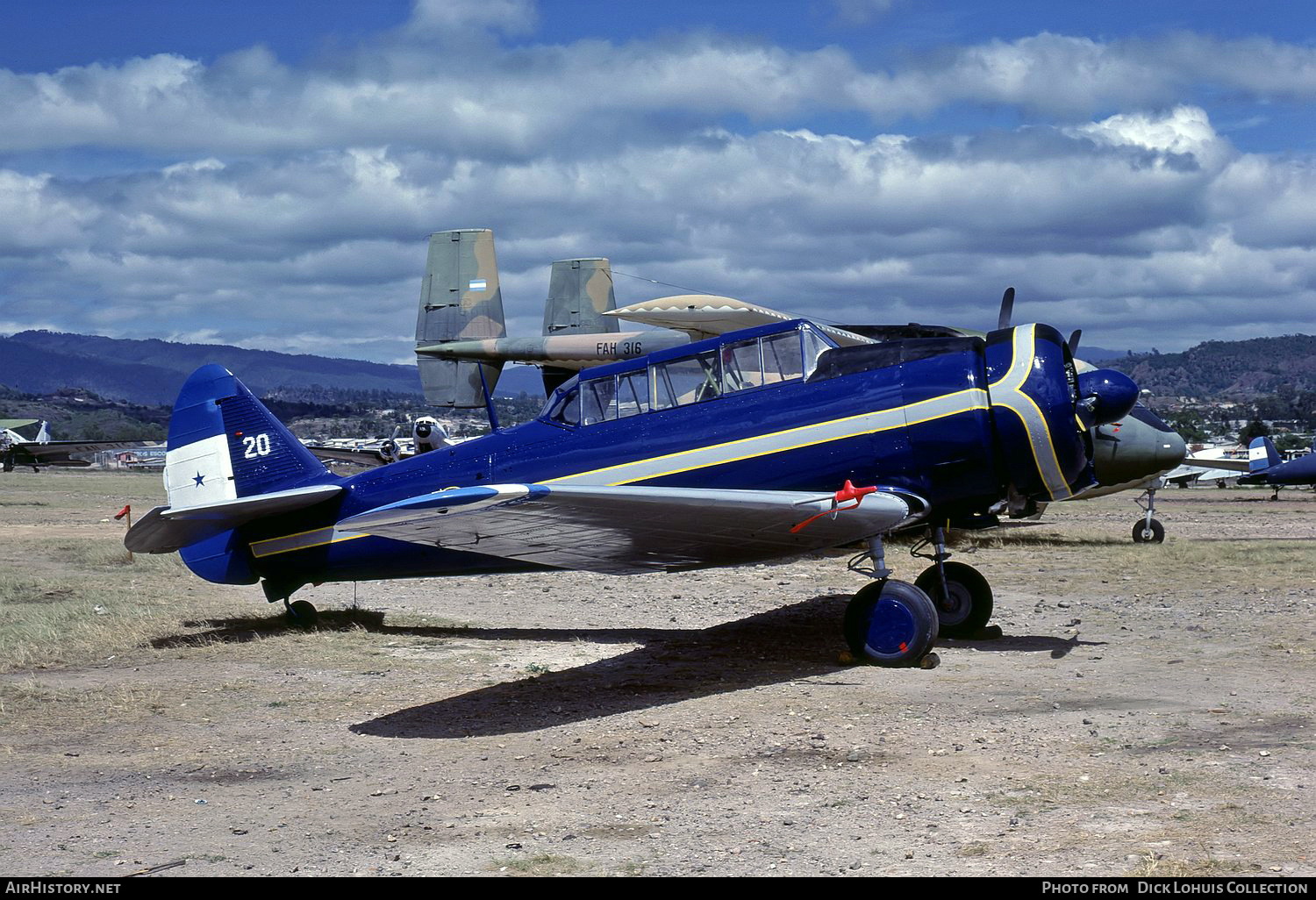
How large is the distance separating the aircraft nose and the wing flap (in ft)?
5.55

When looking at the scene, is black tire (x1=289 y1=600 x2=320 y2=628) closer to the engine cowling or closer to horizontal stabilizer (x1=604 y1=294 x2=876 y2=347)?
the engine cowling

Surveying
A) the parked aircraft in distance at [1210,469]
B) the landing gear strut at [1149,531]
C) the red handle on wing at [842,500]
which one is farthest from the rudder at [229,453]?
the parked aircraft in distance at [1210,469]

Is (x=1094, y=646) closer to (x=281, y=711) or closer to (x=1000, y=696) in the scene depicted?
(x=1000, y=696)

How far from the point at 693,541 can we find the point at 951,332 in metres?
7.22

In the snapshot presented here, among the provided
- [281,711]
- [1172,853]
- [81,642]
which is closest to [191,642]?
[81,642]

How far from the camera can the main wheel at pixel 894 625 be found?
867 cm

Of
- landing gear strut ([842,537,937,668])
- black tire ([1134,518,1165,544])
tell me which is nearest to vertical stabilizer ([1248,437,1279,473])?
black tire ([1134,518,1165,544])

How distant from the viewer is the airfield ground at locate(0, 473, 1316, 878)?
4836mm

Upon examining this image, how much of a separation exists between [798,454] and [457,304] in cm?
2081

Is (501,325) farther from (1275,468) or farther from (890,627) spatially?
(1275,468)

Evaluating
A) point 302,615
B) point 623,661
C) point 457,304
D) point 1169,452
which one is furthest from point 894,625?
point 457,304

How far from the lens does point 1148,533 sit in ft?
69.1

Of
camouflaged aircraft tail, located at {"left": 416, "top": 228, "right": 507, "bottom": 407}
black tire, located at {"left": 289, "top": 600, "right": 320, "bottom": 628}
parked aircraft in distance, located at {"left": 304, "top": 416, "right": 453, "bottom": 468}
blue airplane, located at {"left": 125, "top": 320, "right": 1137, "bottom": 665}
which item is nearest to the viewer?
blue airplane, located at {"left": 125, "top": 320, "right": 1137, "bottom": 665}

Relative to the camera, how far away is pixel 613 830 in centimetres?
515
